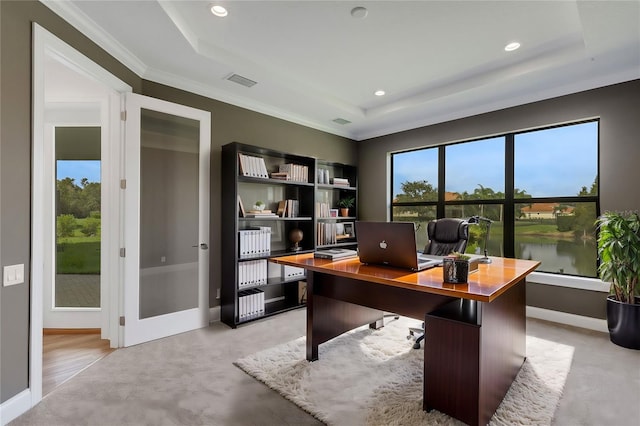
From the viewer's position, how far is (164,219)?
3.08 m

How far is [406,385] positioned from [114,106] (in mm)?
3396

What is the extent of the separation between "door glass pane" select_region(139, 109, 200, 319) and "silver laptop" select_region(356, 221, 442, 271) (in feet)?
6.67

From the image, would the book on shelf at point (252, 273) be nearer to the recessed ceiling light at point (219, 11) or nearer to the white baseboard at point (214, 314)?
the white baseboard at point (214, 314)

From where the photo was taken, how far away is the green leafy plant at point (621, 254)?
8.74ft

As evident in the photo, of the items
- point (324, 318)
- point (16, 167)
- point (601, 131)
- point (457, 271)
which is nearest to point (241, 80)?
point (16, 167)

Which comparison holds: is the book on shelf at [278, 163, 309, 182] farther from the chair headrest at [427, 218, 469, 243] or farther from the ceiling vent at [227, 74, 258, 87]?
the chair headrest at [427, 218, 469, 243]

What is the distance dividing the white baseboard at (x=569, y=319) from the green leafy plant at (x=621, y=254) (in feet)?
1.47

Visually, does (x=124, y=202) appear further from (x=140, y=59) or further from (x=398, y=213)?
(x=398, y=213)

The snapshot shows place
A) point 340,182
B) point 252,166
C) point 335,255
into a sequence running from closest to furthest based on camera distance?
point 335,255, point 252,166, point 340,182

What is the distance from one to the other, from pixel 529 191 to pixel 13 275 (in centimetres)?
480

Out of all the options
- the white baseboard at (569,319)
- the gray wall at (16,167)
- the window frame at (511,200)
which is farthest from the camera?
the window frame at (511,200)

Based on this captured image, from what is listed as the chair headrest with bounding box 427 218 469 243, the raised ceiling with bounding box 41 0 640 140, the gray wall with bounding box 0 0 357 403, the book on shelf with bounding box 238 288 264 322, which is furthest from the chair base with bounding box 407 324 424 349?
the gray wall with bounding box 0 0 357 403

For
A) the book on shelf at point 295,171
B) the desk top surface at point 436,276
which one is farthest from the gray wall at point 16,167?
the book on shelf at point 295,171

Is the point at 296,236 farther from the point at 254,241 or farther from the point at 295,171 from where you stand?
the point at 295,171
